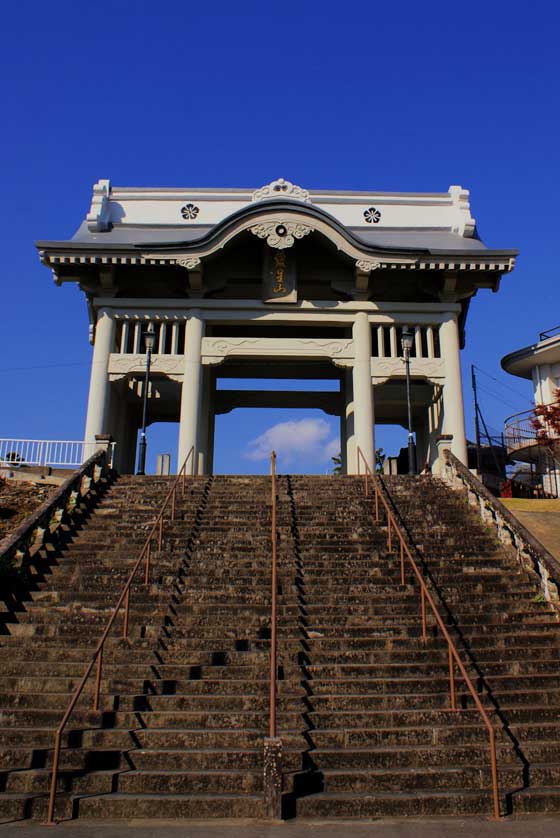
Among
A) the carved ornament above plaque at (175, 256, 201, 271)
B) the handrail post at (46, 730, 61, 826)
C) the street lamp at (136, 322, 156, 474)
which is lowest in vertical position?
the handrail post at (46, 730, 61, 826)

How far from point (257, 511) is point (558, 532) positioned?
5907 mm

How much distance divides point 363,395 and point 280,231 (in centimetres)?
495

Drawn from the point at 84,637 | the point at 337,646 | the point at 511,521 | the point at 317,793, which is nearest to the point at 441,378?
the point at 511,521

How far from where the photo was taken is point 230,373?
78.0ft

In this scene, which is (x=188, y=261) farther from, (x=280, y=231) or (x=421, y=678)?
(x=421, y=678)

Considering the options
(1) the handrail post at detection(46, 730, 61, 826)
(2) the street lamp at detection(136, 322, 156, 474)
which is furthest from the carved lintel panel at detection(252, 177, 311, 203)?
(1) the handrail post at detection(46, 730, 61, 826)

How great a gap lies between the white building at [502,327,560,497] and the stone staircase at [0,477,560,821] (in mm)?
11841

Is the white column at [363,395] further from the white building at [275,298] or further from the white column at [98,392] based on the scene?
the white column at [98,392]

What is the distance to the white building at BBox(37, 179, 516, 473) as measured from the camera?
19.4 meters

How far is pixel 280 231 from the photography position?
19609 mm

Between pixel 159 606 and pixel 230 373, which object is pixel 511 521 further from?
pixel 230 373

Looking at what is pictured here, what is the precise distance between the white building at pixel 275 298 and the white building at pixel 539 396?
151 inches

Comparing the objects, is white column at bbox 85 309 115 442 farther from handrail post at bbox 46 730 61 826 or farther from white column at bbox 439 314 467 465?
handrail post at bbox 46 730 61 826

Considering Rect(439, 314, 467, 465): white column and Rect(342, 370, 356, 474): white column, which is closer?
Rect(439, 314, 467, 465): white column
